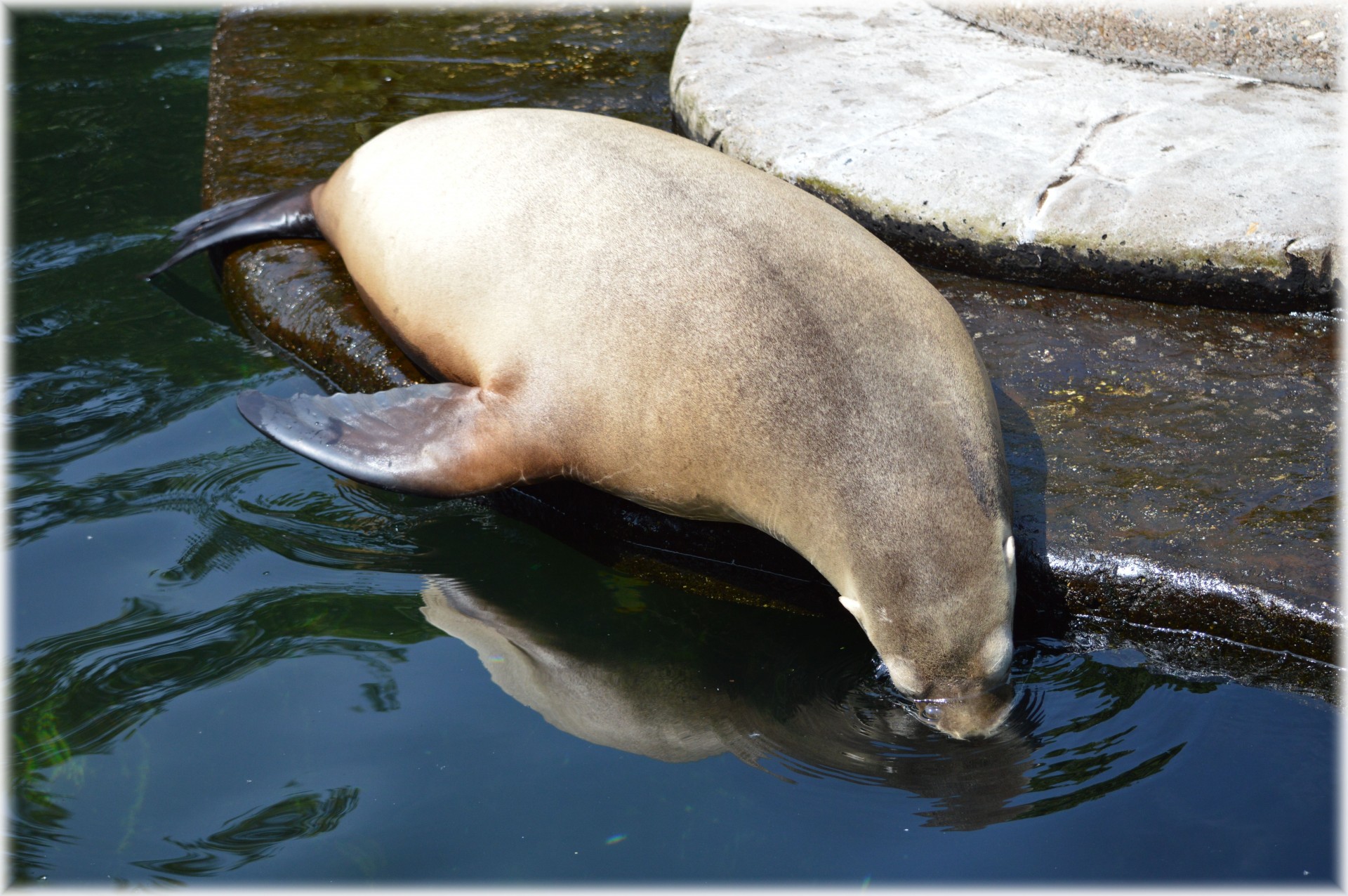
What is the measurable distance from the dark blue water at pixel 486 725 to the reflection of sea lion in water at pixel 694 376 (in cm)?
31

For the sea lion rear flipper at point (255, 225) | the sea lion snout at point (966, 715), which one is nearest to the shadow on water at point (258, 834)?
the sea lion snout at point (966, 715)

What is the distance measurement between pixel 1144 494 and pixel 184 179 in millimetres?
5140

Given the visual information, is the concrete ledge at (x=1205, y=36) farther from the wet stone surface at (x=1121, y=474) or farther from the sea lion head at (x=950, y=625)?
the sea lion head at (x=950, y=625)

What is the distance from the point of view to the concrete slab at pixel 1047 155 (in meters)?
4.29

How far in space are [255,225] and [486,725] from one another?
2980 mm

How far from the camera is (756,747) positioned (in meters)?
3.00

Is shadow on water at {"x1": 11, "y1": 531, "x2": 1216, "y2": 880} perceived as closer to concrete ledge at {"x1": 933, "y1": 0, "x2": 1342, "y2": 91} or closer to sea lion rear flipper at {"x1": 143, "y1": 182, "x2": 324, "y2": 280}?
sea lion rear flipper at {"x1": 143, "y1": 182, "x2": 324, "y2": 280}

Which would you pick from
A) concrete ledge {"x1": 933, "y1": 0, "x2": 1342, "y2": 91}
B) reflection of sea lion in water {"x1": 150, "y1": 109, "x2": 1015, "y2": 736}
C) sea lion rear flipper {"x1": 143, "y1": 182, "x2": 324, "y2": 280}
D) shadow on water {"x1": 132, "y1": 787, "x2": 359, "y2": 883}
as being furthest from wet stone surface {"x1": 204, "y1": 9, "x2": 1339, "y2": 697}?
concrete ledge {"x1": 933, "y1": 0, "x2": 1342, "y2": 91}

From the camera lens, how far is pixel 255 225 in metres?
5.12

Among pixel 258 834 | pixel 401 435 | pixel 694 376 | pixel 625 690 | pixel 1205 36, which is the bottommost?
pixel 258 834

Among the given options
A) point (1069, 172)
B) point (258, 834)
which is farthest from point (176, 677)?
point (1069, 172)

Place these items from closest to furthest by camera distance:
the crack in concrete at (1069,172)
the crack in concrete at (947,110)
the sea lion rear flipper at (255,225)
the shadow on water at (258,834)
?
1. the shadow on water at (258,834)
2. the crack in concrete at (1069,172)
3. the crack in concrete at (947,110)
4. the sea lion rear flipper at (255,225)

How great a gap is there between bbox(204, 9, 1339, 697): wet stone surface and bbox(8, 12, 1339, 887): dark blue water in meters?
0.15

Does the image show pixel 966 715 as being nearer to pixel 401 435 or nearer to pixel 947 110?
pixel 401 435
